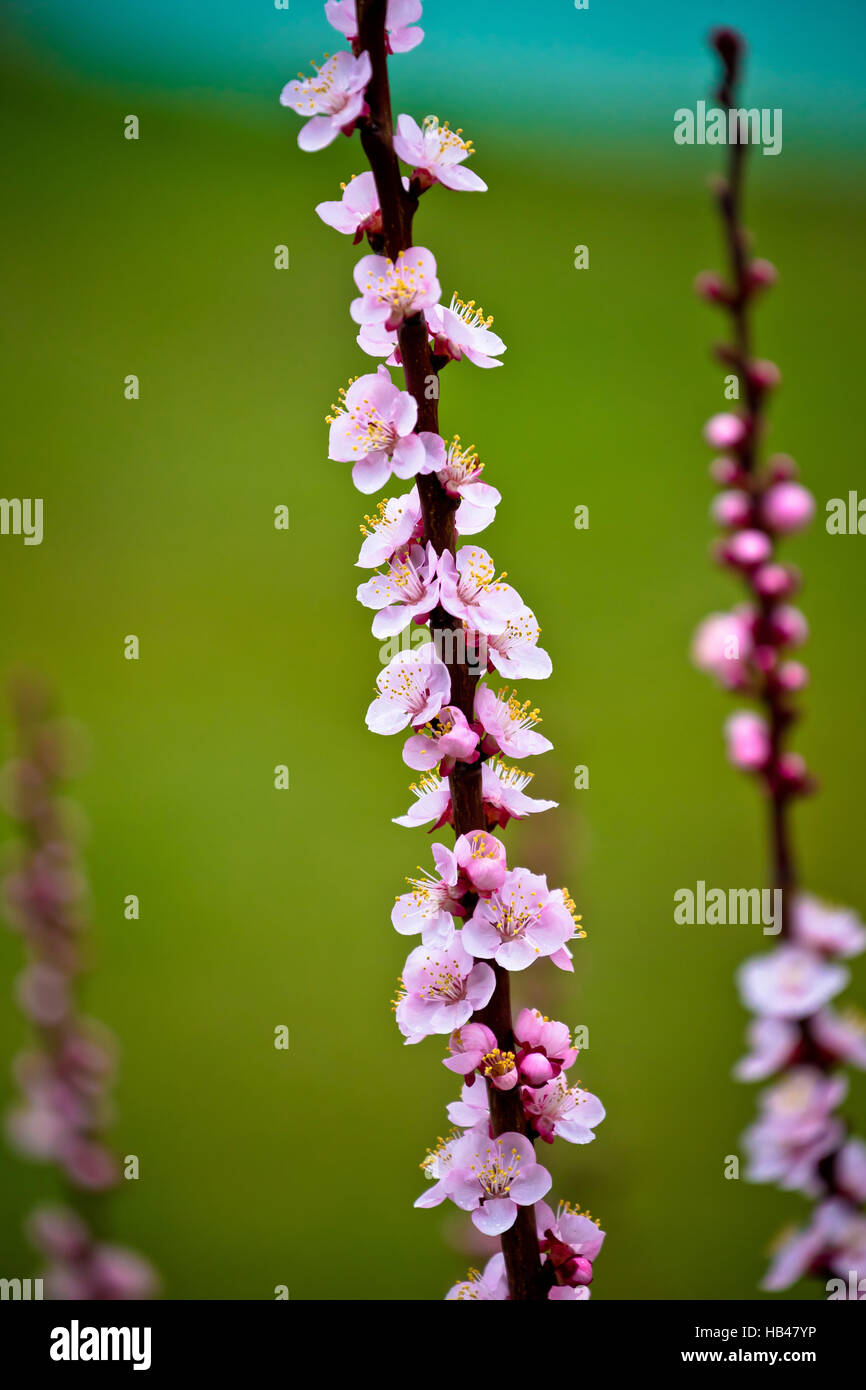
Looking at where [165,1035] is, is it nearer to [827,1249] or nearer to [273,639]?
[273,639]

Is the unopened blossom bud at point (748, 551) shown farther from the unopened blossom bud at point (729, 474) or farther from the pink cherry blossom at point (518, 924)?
the pink cherry blossom at point (518, 924)

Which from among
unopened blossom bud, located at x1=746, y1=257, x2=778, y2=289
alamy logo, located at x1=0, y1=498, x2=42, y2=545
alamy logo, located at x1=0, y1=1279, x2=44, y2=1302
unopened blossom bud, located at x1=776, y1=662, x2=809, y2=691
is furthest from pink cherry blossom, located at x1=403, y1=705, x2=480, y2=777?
alamy logo, located at x1=0, y1=498, x2=42, y2=545

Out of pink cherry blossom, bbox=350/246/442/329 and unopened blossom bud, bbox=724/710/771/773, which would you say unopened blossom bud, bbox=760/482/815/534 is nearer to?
unopened blossom bud, bbox=724/710/771/773

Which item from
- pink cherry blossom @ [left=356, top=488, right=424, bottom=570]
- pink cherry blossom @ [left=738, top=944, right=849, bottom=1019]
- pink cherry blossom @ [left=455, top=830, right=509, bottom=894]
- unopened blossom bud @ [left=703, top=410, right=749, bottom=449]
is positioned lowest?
pink cherry blossom @ [left=738, top=944, right=849, bottom=1019]

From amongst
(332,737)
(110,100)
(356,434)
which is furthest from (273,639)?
(356,434)

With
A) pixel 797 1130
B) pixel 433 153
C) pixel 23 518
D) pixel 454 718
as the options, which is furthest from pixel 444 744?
pixel 23 518

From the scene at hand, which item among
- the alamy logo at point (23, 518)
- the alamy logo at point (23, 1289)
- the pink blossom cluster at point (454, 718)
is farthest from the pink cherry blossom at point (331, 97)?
the alamy logo at point (23, 518)

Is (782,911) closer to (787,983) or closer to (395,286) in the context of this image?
(787,983)
